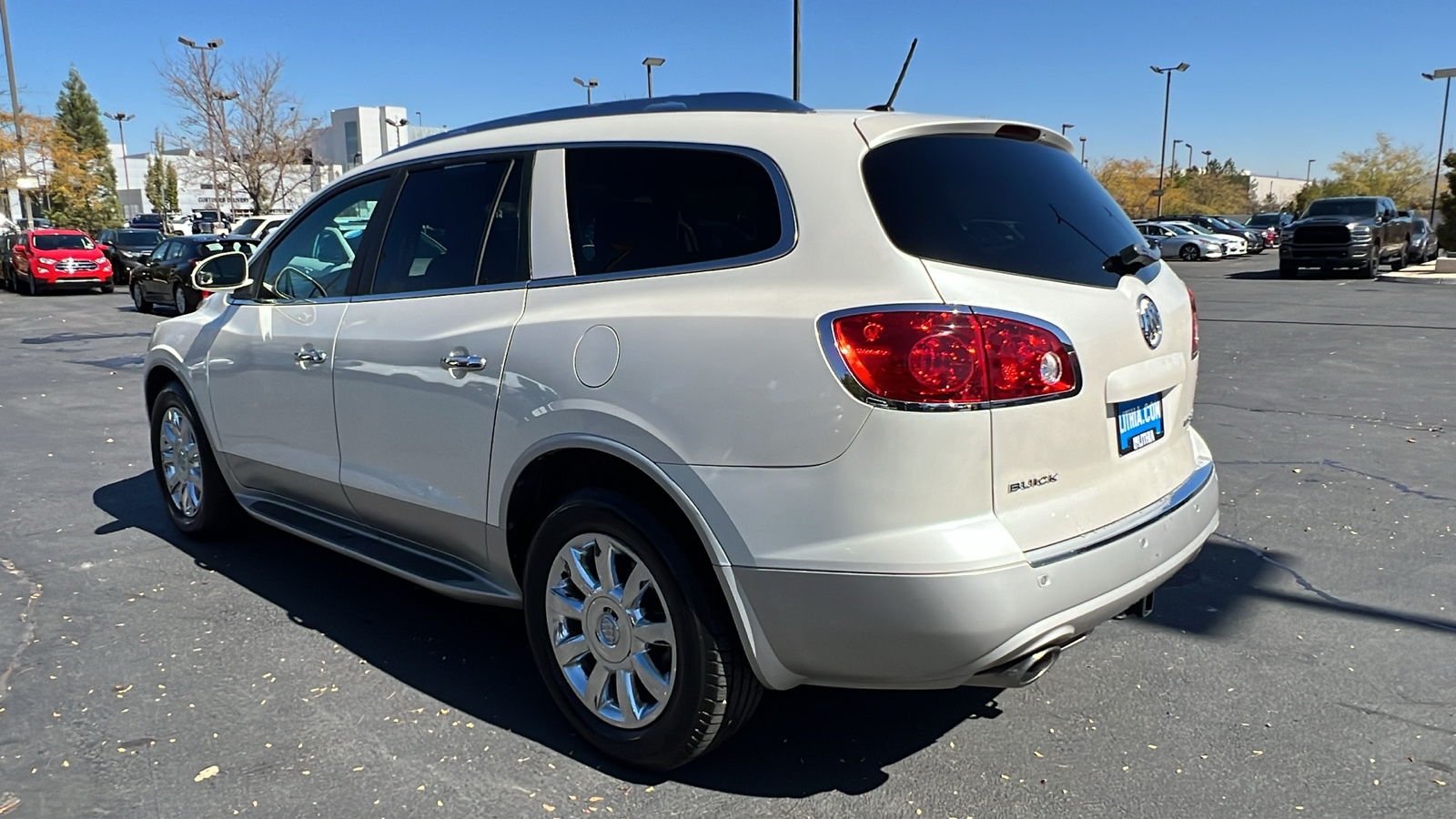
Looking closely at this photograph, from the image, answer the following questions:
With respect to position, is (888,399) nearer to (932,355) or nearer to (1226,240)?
(932,355)

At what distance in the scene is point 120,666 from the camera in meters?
3.74

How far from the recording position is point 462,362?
330 centimetres

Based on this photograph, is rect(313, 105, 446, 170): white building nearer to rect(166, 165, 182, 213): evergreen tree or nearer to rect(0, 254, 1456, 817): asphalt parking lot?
rect(166, 165, 182, 213): evergreen tree

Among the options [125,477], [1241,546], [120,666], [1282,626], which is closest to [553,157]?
[120,666]

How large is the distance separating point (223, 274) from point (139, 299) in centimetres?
1851

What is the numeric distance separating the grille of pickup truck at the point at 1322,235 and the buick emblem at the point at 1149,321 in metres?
25.3

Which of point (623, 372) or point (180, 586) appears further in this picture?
point (180, 586)

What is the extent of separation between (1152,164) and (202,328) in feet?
312

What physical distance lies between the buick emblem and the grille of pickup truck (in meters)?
25.3

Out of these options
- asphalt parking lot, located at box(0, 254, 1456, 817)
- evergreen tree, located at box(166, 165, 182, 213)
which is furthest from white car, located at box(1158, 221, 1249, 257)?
evergreen tree, located at box(166, 165, 182, 213)

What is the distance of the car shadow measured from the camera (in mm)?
3025

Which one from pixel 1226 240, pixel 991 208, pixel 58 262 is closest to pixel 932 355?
pixel 991 208

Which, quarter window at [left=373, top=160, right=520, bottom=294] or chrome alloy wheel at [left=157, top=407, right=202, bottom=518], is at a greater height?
quarter window at [left=373, top=160, right=520, bottom=294]

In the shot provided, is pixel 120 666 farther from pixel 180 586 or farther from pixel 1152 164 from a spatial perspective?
pixel 1152 164
